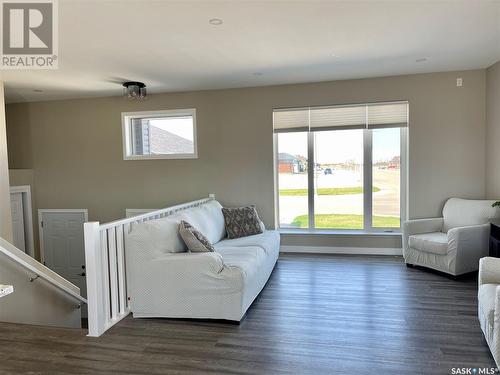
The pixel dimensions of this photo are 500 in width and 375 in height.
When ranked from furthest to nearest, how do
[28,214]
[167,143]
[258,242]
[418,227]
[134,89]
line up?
[28,214]
[167,143]
[134,89]
[418,227]
[258,242]

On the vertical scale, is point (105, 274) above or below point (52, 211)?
below

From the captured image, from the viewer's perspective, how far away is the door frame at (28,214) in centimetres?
586

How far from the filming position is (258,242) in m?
4.06

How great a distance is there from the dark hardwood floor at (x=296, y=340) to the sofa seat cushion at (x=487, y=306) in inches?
8.9

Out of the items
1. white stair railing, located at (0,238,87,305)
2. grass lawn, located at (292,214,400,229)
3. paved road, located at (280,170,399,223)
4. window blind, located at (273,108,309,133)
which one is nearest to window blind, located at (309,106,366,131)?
window blind, located at (273,108,309,133)

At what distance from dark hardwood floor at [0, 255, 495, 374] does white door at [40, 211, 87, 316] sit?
295 centimetres

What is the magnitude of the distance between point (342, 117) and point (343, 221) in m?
1.60

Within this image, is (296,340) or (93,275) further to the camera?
(93,275)

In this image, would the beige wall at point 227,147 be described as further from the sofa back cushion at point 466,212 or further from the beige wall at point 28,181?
the sofa back cushion at point 466,212

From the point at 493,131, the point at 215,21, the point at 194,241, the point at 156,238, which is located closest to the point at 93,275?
the point at 156,238

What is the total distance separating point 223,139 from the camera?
5504mm

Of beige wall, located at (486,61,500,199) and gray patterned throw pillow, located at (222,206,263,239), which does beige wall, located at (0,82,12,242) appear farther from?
beige wall, located at (486,61,500,199)

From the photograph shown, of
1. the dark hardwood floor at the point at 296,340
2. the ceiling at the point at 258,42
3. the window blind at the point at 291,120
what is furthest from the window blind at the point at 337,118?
the dark hardwood floor at the point at 296,340

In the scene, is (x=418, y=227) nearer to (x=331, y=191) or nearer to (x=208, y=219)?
(x=331, y=191)
